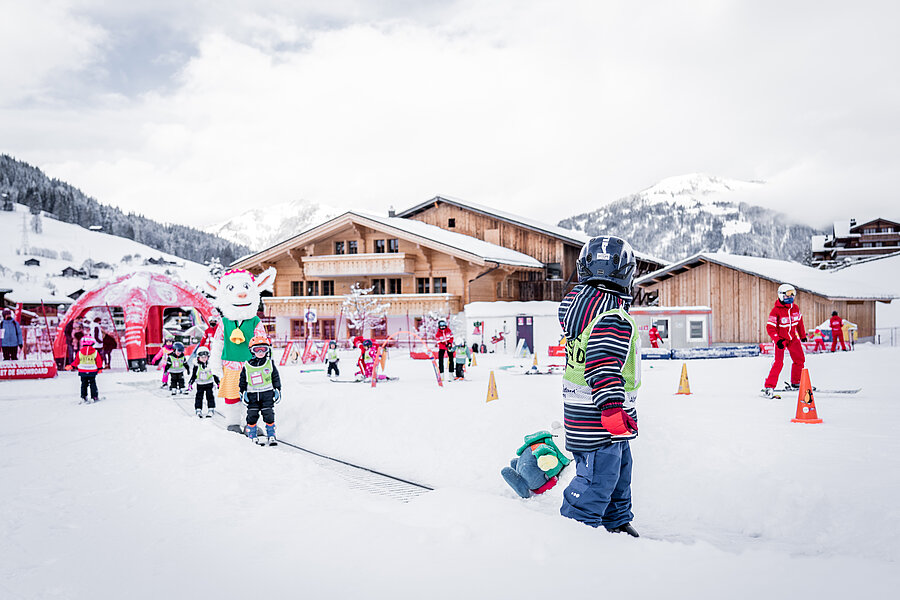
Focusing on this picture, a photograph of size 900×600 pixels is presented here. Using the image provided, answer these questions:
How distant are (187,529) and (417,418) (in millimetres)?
5582

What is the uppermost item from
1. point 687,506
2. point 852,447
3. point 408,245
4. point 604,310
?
point 408,245

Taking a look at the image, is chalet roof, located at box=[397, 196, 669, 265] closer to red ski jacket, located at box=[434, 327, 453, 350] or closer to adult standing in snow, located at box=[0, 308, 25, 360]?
red ski jacket, located at box=[434, 327, 453, 350]

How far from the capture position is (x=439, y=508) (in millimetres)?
4254

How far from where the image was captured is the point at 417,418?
984 cm

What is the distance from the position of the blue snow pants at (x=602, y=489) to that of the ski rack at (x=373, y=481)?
2.41m

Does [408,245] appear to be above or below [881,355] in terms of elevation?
above

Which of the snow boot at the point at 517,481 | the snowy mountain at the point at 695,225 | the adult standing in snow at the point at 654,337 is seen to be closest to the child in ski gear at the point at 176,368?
the snow boot at the point at 517,481

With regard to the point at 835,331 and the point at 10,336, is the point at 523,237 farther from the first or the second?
the point at 10,336

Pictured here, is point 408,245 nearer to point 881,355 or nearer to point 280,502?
point 881,355

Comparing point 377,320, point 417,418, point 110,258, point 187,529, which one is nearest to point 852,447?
point 417,418

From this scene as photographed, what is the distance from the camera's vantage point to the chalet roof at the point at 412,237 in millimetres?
32438

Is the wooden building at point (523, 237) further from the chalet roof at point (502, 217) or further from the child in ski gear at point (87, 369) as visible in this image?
the child in ski gear at point (87, 369)

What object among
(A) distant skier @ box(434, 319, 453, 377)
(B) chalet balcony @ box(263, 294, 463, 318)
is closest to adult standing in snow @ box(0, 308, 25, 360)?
(B) chalet balcony @ box(263, 294, 463, 318)

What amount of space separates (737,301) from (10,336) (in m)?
28.1
